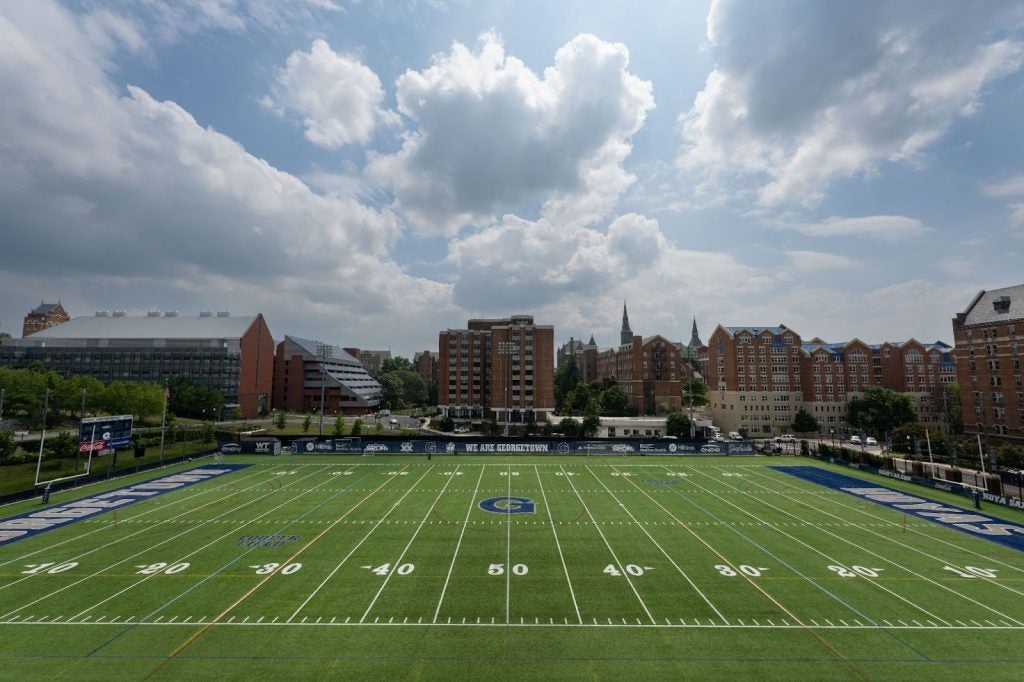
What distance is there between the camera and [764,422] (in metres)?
86.6

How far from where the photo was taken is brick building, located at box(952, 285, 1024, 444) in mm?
58781

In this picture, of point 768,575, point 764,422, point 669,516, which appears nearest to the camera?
point 768,575

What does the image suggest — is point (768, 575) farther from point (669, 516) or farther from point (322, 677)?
point (322, 677)

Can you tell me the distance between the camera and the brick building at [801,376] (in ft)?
285

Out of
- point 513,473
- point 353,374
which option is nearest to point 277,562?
point 513,473

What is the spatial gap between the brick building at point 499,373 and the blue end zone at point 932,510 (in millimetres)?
53365

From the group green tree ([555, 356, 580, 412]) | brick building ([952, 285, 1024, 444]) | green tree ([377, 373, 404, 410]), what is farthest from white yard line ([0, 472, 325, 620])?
green tree ([555, 356, 580, 412])

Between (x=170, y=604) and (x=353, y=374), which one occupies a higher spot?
(x=353, y=374)

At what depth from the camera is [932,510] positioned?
103ft

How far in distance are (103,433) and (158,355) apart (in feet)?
245

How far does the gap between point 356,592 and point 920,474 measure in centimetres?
5054

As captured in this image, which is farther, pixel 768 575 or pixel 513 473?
pixel 513 473

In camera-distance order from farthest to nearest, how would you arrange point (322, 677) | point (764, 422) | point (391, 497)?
point (764, 422), point (391, 497), point (322, 677)

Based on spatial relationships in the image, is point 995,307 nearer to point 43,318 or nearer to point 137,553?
point 137,553
